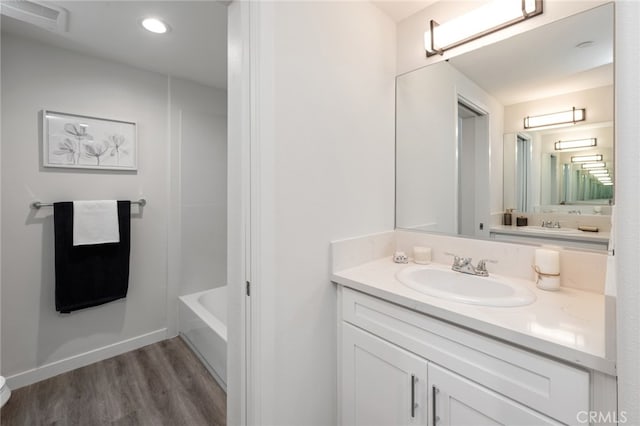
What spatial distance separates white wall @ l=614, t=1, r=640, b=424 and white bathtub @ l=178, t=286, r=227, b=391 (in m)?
1.79

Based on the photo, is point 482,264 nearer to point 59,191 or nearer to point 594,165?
point 594,165

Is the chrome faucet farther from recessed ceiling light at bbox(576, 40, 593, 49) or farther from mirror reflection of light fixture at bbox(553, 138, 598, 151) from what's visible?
recessed ceiling light at bbox(576, 40, 593, 49)

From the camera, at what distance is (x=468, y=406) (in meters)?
0.89

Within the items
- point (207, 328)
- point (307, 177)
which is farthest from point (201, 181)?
point (307, 177)

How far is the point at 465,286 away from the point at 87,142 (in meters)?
2.59

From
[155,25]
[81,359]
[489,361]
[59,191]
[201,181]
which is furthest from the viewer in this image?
[201,181]

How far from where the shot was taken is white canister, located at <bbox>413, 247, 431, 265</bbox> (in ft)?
4.91

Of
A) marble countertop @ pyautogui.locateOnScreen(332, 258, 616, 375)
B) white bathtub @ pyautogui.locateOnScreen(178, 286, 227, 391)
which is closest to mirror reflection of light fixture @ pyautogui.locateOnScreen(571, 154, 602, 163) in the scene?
marble countertop @ pyautogui.locateOnScreen(332, 258, 616, 375)

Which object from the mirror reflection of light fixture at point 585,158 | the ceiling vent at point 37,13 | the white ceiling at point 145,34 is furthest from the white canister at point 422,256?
the ceiling vent at point 37,13

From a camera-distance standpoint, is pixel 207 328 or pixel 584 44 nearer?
pixel 584 44

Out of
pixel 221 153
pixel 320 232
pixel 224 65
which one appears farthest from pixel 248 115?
pixel 221 153

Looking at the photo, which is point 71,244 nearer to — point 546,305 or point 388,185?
point 388,185

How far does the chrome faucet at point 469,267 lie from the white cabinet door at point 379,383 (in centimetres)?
53

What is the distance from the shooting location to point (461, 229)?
1.47m
